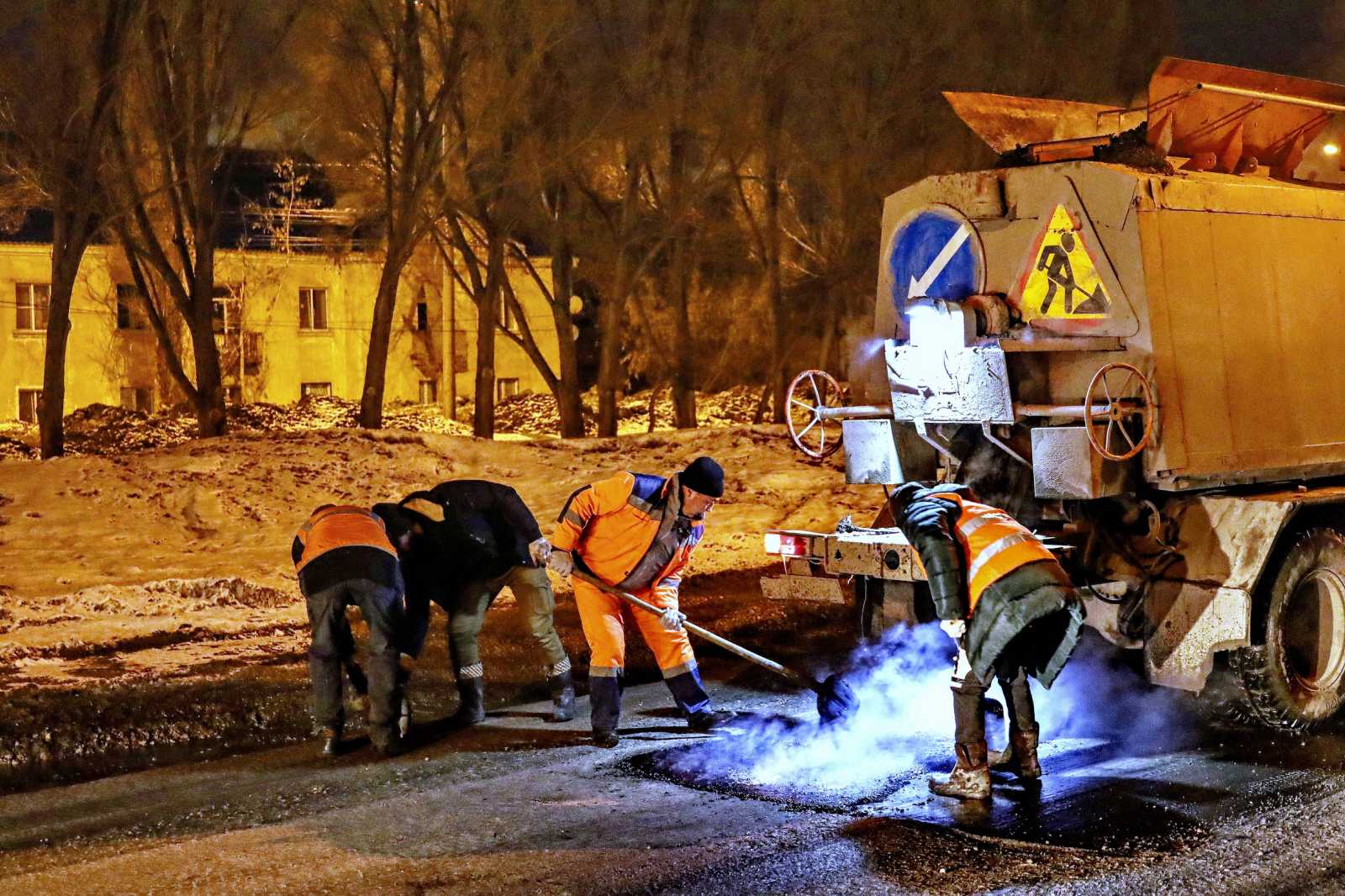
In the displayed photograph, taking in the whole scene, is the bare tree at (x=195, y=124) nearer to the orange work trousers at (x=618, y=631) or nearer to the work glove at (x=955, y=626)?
the orange work trousers at (x=618, y=631)

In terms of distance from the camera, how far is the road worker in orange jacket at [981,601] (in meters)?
5.90

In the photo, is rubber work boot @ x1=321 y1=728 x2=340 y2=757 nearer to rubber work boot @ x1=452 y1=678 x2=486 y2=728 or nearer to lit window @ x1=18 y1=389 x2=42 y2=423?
rubber work boot @ x1=452 y1=678 x2=486 y2=728

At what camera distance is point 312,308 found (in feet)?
129

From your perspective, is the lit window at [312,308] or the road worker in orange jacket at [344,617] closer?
the road worker in orange jacket at [344,617]

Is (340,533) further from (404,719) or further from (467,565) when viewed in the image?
(404,719)

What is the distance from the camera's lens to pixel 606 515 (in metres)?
7.27

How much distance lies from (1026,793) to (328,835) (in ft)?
9.23

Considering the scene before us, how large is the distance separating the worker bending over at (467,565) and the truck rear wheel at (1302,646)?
135 inches

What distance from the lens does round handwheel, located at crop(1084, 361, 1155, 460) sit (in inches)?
263

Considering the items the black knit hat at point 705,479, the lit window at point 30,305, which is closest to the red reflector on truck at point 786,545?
the black knit hat at point 705,479

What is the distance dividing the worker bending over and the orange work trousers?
0.41 metres

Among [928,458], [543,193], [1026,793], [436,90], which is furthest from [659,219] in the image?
[1026,793]

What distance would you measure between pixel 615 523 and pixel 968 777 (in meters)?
2.18

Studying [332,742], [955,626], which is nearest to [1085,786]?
[955,626]
